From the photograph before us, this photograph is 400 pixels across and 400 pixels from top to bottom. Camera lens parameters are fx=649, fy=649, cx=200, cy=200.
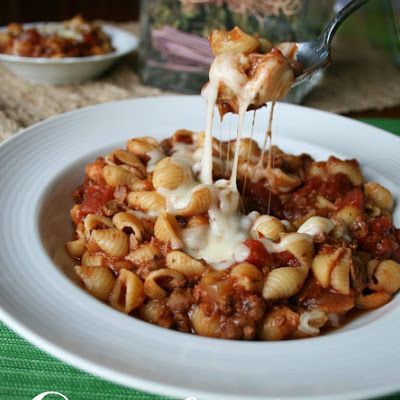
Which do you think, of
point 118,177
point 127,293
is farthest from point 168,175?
point 127,293

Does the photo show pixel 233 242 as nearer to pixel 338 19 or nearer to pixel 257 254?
pixel 257 254

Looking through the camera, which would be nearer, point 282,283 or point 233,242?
point 282,283

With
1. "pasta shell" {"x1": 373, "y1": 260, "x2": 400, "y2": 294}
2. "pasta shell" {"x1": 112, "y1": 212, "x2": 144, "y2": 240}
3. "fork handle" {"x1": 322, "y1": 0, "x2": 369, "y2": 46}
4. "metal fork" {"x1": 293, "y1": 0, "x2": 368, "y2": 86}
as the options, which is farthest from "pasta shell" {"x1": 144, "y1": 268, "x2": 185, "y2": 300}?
"fork handle" {"x1": 322, "y1": 0, "x2": 369, "y2": 46}

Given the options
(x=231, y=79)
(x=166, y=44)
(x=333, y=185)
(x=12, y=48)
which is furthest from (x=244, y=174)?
(x=12, y=48)

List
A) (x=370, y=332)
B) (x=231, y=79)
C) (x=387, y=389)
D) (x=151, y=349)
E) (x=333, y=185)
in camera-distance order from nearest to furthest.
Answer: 1. (x=387, y=389)
2. (x=151, y=349)
3. (x=370, y=332)
4. (x=231, y=79)
5. (x=333, y=185)

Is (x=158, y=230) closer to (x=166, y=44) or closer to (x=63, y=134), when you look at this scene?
(x=63, y=134)

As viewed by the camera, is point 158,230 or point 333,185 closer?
point 158,230
